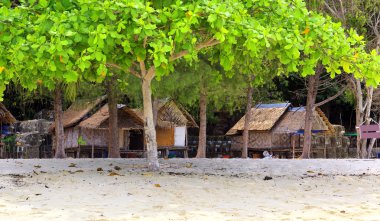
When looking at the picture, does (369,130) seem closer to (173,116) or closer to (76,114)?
(173,116)

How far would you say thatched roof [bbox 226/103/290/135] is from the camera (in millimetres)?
29547

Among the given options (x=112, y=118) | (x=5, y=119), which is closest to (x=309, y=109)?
(x=112, y=118)

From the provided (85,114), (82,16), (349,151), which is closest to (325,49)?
(82,16)

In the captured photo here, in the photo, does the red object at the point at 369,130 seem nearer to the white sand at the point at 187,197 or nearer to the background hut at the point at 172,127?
the white sand at the point at 187,197

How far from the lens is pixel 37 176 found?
10016mm

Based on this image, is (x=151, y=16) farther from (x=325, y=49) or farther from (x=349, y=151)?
(x=349, y=151)

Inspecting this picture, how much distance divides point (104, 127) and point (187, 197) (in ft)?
62.9

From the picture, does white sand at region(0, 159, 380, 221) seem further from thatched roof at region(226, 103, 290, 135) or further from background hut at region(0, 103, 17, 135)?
thatched roof at region(226, 103, 290, 135)

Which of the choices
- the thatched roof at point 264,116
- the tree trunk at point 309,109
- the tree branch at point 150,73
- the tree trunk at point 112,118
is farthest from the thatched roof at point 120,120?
the tree branch at point 150,73

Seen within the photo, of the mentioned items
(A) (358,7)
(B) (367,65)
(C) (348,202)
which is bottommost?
(C) (348,202)

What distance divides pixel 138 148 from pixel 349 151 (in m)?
12.8

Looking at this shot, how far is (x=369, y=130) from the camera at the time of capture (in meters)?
19.4

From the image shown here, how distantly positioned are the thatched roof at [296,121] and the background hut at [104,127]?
7.77m

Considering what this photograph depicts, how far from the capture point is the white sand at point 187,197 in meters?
6.25
